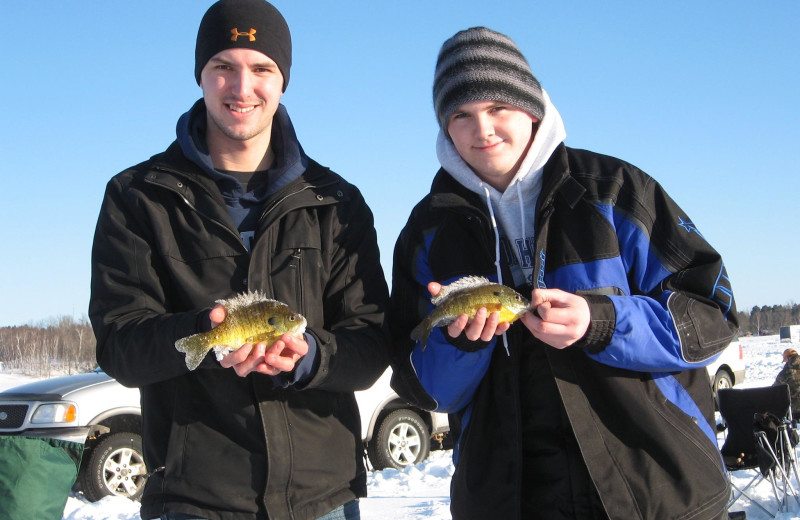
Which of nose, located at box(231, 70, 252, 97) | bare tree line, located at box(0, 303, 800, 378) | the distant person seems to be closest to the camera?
nose, located at box(231, 70, 252, 97)

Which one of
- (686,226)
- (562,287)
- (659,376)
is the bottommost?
(659,376)

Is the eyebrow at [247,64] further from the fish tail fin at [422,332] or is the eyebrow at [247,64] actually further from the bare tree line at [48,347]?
the bare tree line at [48,347]

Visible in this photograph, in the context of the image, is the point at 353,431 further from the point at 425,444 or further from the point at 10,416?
the point at 425,444

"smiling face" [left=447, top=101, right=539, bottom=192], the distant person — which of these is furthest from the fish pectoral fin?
the distant person

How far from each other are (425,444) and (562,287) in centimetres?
795

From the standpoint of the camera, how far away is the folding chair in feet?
25.3

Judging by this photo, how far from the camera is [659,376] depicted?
2.95 meters

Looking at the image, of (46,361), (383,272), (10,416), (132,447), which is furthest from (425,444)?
(46,361)

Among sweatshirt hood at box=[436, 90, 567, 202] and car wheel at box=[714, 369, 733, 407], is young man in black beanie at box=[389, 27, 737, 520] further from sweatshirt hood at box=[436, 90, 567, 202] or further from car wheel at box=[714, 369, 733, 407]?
car wheel at box=[714, 369, 733, 407]

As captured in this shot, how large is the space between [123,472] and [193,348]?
20.6ft

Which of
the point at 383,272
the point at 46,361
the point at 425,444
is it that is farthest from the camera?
the point at 46,361

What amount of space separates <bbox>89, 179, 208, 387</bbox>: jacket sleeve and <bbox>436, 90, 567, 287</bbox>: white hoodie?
1.37 metres

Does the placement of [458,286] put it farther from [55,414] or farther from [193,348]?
[55,414]

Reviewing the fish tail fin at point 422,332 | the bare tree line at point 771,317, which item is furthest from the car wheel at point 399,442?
the bare tree line at point 771,317
